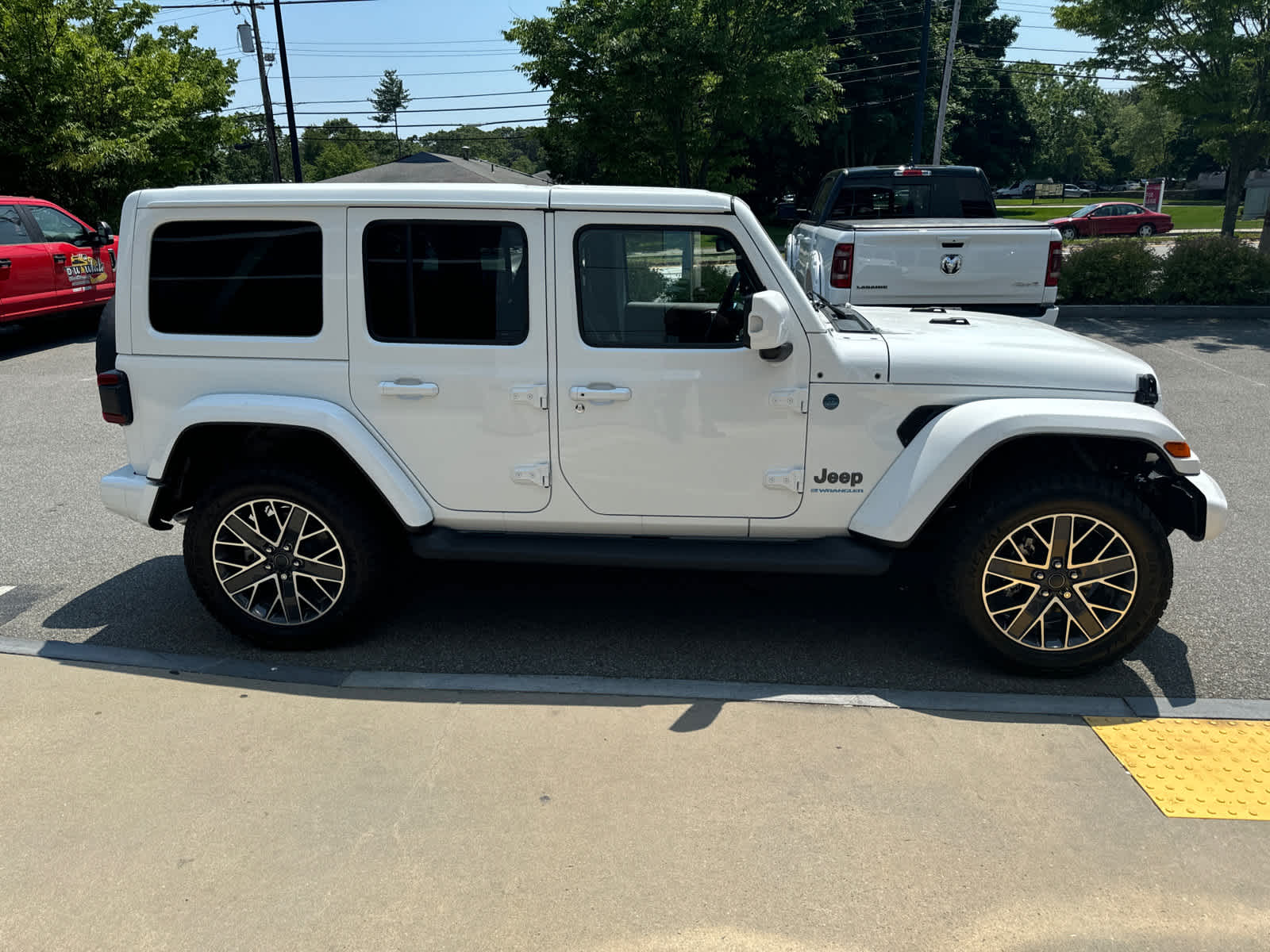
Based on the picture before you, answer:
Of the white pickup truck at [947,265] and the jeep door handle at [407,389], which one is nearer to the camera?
the jeep door handle at [407,389]

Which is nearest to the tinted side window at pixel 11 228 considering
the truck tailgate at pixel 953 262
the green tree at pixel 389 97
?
the truck tailgate at pixel 953 262

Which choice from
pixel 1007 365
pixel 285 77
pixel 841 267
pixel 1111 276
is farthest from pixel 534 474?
pixel 285 77

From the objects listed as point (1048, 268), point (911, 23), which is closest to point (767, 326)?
point (1048, 268)

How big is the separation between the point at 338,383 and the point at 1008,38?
201 ft

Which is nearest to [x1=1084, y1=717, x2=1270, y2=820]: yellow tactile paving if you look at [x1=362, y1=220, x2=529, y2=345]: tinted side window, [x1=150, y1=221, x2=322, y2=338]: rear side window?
[x1=362, y1=220, x2=529, y2=345]: tinted side window

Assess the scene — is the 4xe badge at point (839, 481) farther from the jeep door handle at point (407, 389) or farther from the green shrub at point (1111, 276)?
the green shrub at point (1111, 276)

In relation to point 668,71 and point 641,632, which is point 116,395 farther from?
point 668,71

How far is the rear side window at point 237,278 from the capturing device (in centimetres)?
402

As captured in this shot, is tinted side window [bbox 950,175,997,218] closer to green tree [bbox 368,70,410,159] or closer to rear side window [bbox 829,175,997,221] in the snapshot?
rear side window [bbox 829,175,997,221]

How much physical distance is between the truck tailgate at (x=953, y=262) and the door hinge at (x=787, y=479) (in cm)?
509

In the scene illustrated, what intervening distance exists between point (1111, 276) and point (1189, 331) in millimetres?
1703

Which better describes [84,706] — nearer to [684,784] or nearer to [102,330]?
[102,330]

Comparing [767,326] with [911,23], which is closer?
[767,326]

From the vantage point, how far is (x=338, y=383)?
404cm
